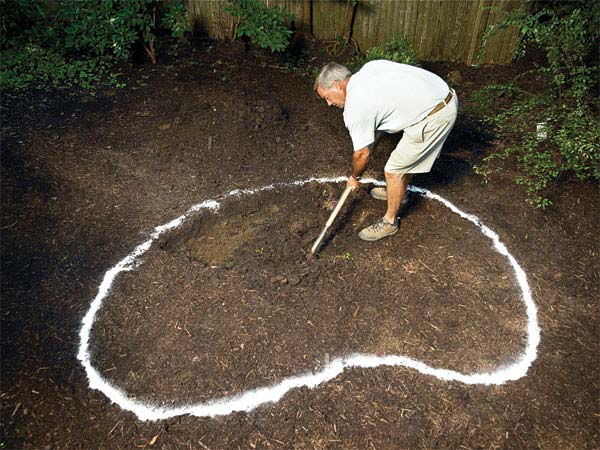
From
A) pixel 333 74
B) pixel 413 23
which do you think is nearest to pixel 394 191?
pixel 333 74

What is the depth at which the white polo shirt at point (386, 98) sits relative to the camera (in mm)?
3502

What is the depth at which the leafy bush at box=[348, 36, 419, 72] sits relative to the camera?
19.8 feet

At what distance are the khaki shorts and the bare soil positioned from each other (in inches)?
27.5

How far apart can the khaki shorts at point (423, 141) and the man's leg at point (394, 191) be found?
0.21 feet

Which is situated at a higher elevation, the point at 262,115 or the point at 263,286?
the point at 262,115

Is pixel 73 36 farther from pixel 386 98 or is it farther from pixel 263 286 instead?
pixel 386 98

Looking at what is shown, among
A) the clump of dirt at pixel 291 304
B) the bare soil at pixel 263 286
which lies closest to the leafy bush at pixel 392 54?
the bare soil at pixel 263 286

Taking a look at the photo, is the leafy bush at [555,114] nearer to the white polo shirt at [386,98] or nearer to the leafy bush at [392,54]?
the leafy bush at [392,54]

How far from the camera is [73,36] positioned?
6023mm

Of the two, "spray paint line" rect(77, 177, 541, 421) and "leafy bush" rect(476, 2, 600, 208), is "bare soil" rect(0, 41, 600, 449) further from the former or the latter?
"leafy bush" rect(476, 2, 600, 208)

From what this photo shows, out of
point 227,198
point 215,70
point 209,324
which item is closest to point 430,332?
point 209,324

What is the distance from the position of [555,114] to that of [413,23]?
2.40 m

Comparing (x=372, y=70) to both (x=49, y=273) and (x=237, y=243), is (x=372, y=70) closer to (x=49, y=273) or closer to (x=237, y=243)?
(x=237, y=243)

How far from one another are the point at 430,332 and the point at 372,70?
2.11 m
